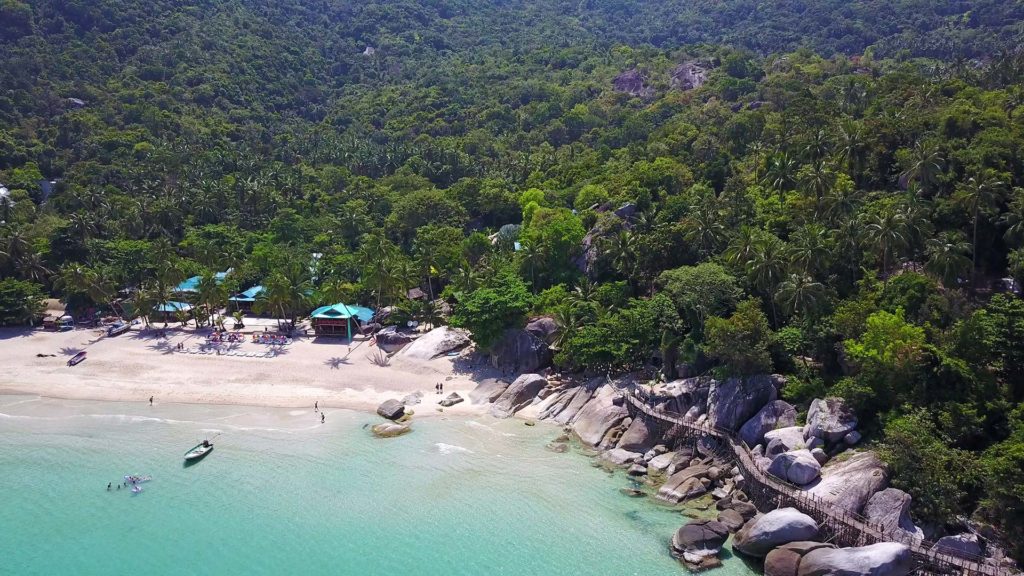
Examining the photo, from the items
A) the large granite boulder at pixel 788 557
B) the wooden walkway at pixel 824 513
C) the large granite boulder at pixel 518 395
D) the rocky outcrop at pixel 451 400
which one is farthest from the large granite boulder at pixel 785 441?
the rocky outcrop at pixel 451 400

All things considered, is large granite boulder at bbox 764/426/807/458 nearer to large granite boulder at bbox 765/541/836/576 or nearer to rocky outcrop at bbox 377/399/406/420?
large granite boulder at bbox 765/541/836/576

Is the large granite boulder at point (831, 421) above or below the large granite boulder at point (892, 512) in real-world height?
above

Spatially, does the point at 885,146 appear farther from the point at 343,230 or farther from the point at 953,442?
the point at 343,230

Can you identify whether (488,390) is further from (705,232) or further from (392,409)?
(705,232)

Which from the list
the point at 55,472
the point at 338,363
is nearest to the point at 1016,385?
the point at 338,363

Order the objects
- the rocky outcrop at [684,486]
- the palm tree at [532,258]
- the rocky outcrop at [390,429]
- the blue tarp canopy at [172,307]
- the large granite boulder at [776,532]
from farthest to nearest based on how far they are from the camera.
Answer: the blue tarp canopy at [172,307], the palm tree at [532,258], the rocky outcrop at [390,429], the rocky outcrop at [684,486], the large granite boulder at [776,532]

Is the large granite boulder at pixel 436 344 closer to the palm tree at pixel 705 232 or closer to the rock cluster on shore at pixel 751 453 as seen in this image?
the rock cluster on shore at pixel 751 453
